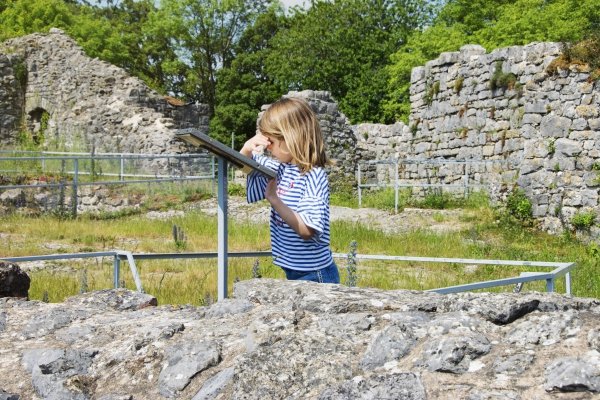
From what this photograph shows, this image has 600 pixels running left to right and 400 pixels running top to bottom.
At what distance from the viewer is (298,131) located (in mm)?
3680

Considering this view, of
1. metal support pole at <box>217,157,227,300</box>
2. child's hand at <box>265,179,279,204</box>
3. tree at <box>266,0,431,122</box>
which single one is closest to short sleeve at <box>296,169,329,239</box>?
child's hand at <box>265,179,279,204</box>

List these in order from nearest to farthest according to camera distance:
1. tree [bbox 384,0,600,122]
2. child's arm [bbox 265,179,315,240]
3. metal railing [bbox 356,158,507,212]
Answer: child's arm [bbox 265,179,315,240]
metal railing [bbox 356,158,507,212]
tree [bbox 384,0,600,122]

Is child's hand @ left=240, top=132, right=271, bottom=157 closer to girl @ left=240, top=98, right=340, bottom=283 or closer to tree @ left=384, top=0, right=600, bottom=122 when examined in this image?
girl @ left=240, top=98, right=340, bottom=283

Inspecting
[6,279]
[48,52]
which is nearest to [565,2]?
[48,52]

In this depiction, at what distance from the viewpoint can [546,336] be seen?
2.37 meters

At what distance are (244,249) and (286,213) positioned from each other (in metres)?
7.23

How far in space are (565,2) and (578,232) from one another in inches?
839

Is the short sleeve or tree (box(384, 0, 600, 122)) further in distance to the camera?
tree (box(384, 0, 600, 122))

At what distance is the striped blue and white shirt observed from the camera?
11.8 ft

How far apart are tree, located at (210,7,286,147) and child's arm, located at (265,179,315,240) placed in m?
40.4

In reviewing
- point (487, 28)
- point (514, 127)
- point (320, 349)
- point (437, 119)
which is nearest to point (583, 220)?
point (514, 127)

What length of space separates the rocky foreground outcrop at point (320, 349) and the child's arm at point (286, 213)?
0.30 m

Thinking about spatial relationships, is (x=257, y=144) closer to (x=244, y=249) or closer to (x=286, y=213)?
(x=286, y=213)

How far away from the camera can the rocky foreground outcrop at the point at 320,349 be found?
7.40 feet
